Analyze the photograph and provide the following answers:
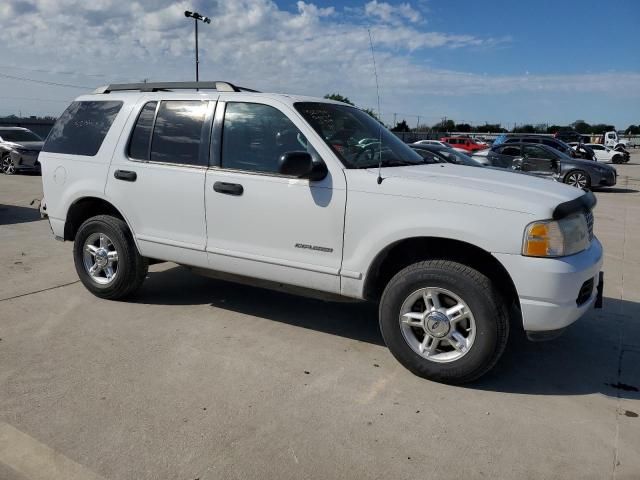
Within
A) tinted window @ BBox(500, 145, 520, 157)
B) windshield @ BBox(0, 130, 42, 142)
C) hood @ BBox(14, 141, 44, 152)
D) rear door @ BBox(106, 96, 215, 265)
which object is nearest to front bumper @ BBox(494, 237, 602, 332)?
rear door @ BBox(106, 96, 215, 265)

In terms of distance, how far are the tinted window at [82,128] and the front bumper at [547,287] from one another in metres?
3.66

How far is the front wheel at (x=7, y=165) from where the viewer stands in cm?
1770

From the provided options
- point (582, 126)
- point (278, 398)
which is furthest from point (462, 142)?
point (582, 126)

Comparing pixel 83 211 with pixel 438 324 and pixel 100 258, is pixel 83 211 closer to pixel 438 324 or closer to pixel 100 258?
pixel 100 258

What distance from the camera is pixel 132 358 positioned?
13.2ft

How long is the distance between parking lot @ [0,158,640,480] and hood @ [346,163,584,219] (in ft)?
4.07

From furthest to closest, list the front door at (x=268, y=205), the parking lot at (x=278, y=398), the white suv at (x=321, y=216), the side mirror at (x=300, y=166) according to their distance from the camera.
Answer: the front door at (x=268, y=205), the side mirror at (x=300, y=166), the white suv at (x=321, y=216), the parking lot at (x=278, y=398)

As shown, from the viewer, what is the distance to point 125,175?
4.85m

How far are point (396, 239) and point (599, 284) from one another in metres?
1.53

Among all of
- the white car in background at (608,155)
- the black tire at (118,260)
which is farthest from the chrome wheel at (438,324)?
the white car in background at (608,155)

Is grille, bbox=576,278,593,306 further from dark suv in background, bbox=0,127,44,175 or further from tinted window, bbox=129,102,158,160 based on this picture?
dark suv in background, bbox=0,127,44,175

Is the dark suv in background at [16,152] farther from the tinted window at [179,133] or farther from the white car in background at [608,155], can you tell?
the white car in background at [608,155]

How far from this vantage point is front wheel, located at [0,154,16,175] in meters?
17.7

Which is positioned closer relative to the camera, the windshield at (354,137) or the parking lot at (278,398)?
the parking lot at (278,398)
